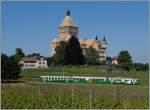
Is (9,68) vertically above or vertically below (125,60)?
below

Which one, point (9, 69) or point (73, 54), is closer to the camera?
point (9, 69)

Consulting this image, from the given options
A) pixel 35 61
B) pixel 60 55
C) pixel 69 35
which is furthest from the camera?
pixel 69 35

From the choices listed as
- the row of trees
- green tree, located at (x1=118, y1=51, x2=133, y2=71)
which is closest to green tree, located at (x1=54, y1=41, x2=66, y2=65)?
green tree, located at (x1=118, y1=51, x2=133, y2=71)

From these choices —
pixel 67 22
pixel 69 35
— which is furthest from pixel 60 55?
→ pixel 67 22

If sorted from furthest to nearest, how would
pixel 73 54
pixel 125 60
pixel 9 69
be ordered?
pixel 73 54 < pixel 125 60 < pixel 9 69

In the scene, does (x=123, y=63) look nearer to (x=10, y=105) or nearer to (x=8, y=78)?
(x=8, y=78)

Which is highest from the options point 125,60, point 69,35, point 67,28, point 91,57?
point 67,28

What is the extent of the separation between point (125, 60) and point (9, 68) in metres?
47.1

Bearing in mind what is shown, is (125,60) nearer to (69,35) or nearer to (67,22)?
(69,35)

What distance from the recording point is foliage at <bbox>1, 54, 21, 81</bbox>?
39.2 metres

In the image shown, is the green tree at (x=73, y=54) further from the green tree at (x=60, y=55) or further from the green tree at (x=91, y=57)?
the green tree at (x=91, y=57)

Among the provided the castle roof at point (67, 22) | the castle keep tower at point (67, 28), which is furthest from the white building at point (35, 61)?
the castle roof at point (67, 22)

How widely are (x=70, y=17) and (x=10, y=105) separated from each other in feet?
421

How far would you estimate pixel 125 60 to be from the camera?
278ft
